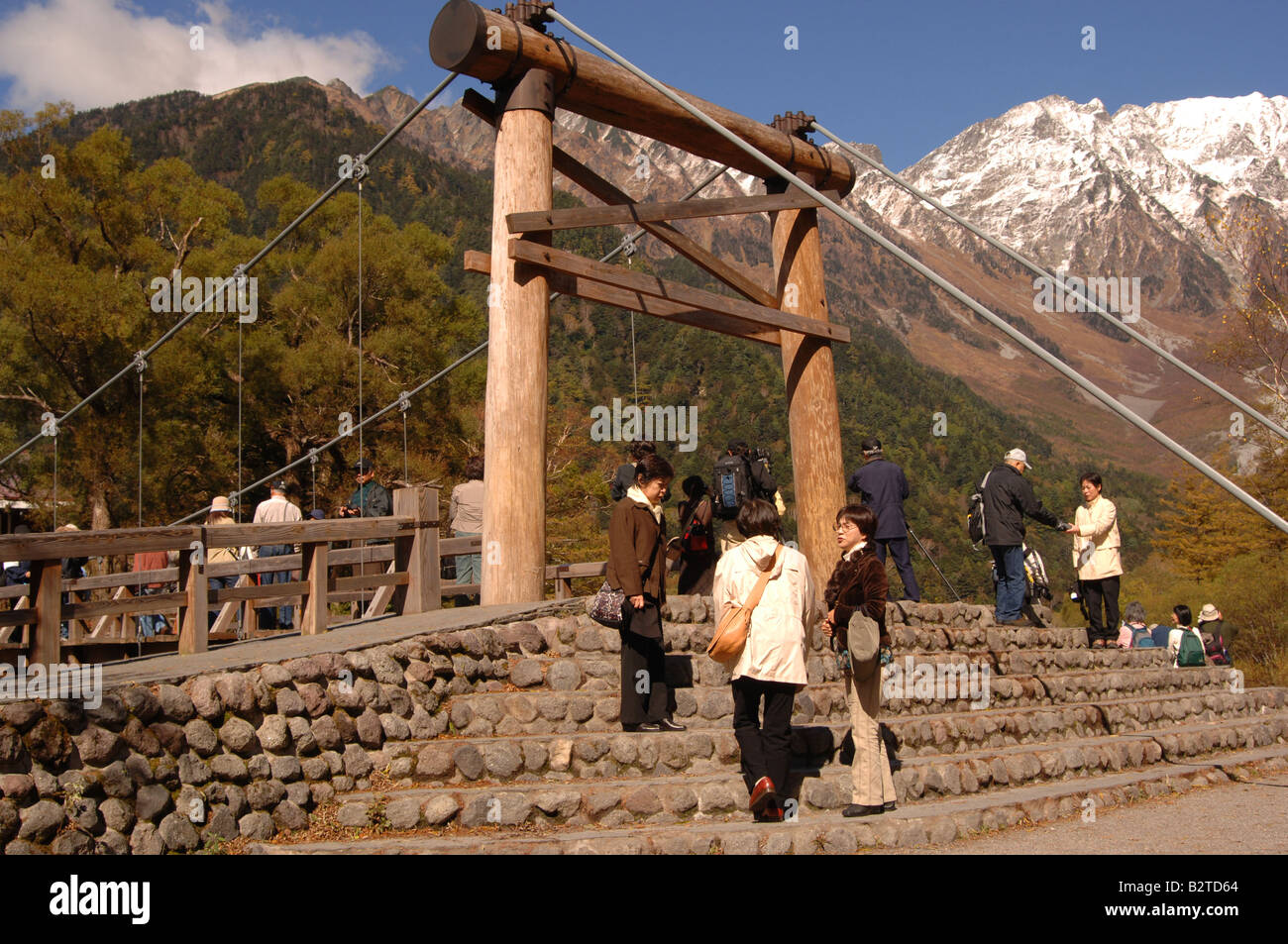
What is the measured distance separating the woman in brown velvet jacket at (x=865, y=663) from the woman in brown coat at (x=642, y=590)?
110cm

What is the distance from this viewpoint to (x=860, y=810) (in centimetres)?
666

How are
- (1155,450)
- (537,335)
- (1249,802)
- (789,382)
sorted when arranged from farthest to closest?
1. (1155,450)
2. (789,382)
3. (537,335)
4. (1249,802)

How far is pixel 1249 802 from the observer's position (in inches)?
323

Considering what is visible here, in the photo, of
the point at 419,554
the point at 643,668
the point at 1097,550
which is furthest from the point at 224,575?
the point at 1097,550

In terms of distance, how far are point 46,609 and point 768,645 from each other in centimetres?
384

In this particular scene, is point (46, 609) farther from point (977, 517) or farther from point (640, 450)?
point (977, 517)

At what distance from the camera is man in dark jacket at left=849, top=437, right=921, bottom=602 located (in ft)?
35.5

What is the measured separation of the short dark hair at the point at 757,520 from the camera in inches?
253

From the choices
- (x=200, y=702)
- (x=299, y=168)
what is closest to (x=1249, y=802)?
(x=200, y=702)

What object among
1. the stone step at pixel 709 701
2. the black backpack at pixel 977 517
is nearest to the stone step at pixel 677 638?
the stone step at pixel 709 701

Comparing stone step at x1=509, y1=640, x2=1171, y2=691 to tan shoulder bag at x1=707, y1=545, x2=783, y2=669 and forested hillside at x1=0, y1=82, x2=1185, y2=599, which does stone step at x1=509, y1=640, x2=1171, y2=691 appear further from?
forested hillside at x1=0, y1=82, x2=1185, y2=599

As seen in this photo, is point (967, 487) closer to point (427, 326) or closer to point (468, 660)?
point (427, 326)

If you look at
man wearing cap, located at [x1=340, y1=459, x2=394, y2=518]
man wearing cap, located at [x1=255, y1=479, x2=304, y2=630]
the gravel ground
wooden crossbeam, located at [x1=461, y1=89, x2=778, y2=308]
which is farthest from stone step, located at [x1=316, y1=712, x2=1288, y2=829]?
man wearing cap, located at [x1=340, y1=459, x2=394, y2=518]
